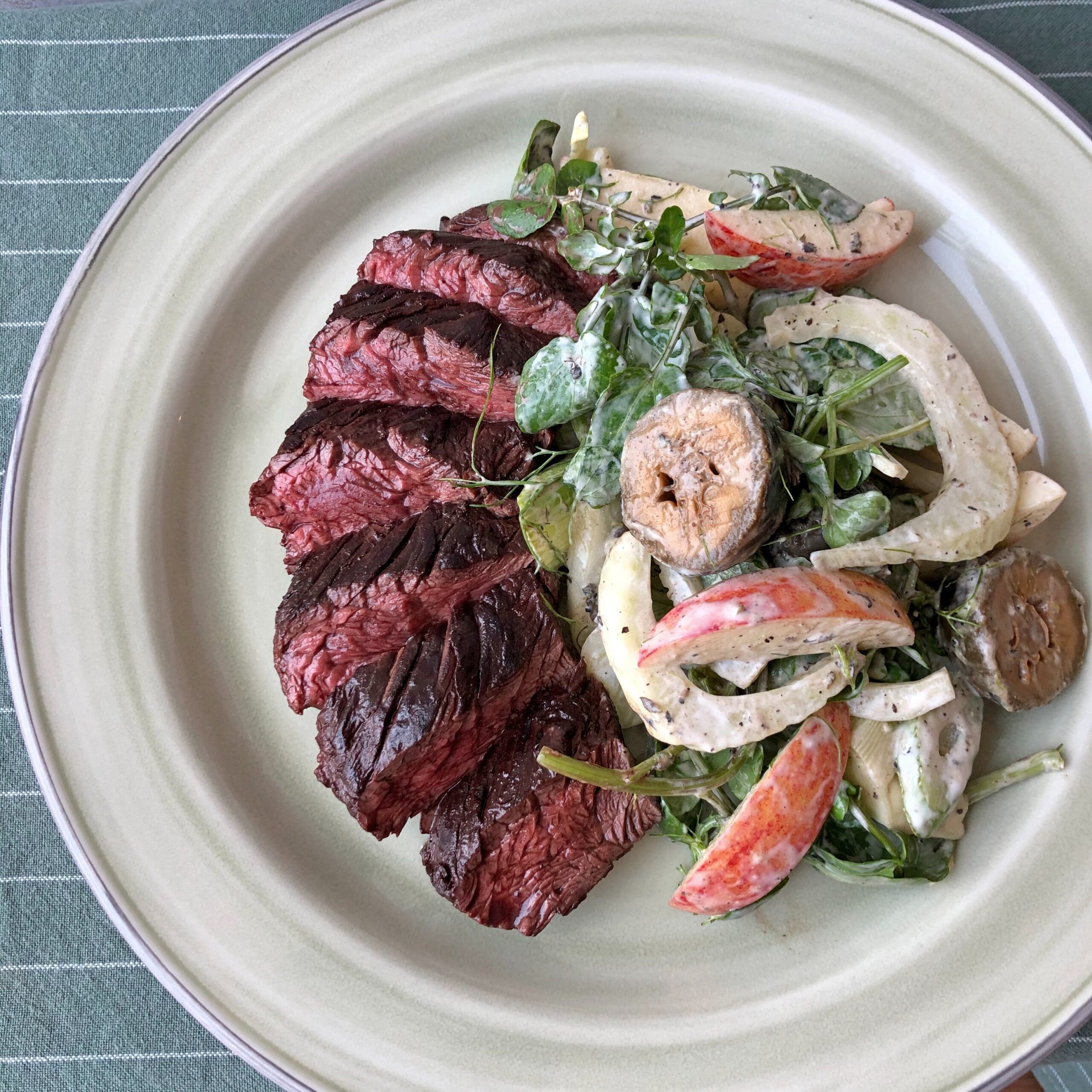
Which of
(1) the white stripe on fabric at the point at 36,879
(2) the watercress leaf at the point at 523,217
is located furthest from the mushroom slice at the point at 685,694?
(1) the white stripe on fabric at the point at 36,879

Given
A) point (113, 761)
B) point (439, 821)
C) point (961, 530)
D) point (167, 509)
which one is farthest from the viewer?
point (167, 509)

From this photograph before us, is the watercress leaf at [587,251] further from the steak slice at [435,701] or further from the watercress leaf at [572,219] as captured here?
the steak slice at [435,701]

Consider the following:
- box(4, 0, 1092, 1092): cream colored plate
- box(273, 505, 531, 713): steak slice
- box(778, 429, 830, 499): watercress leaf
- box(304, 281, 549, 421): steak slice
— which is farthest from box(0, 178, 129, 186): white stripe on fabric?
box(778, 429, 830, 499): watercress leaf

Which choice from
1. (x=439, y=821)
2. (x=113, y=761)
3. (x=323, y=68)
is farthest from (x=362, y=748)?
(x=323, y=68)

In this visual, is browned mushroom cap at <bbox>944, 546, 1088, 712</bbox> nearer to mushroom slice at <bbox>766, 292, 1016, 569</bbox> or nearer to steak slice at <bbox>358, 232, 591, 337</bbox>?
mushroom slice at <bbox>766, 292, 1016, 569</bbox>

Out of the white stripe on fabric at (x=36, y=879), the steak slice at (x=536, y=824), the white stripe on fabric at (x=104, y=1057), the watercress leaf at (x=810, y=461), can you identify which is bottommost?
the white stripe on fabric at (x=104, y=1057)

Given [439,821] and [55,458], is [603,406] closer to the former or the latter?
[439,821]

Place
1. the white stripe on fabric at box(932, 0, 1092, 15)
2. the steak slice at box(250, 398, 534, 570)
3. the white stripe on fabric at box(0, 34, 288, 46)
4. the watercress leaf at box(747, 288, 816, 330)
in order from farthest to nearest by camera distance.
→ 1. the white stripe on fabric at box(0, 34, 288, 46)
2. the white stripe on fabric at box(932, 0, 1092, 15)
3. the watercress leaf at box(747, 288, 816, 330)
4. the steak slice at box(250, 398, 534, 570)
